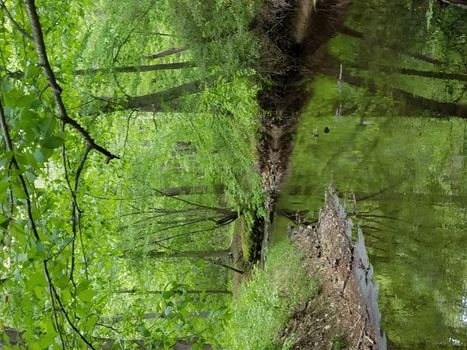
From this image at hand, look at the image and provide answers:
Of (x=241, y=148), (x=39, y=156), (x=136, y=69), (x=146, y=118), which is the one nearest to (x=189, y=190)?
(x=146, y=118)

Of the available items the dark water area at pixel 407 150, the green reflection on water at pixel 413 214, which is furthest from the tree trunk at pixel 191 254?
the green reflection on water at pixel 413 214

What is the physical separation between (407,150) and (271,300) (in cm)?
289

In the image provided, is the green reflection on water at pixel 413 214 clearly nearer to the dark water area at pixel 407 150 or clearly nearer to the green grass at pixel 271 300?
the dark water area at pixel 407 150

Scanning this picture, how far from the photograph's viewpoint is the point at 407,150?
4.99 metres

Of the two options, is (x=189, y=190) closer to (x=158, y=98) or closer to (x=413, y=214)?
(x=158, y=98)

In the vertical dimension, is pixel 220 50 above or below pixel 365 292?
above

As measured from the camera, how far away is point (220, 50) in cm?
580

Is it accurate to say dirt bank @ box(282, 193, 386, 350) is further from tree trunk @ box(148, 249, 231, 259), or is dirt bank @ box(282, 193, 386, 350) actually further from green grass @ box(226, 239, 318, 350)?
tree trunk @ box(148, 249, 231, 259)

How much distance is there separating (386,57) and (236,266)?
5.35m

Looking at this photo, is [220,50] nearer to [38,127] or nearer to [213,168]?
[213,168]

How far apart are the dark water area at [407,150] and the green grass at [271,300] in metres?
1.57

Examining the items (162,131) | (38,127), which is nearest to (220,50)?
(162,131)

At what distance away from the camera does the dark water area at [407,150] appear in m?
4.43

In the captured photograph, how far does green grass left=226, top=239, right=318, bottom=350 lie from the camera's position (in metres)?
6.42
